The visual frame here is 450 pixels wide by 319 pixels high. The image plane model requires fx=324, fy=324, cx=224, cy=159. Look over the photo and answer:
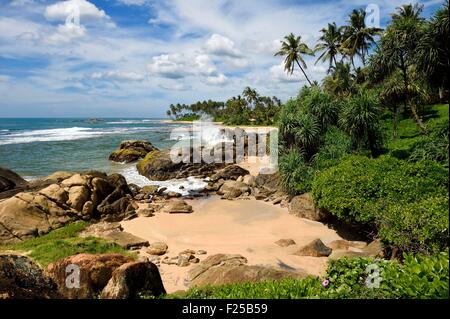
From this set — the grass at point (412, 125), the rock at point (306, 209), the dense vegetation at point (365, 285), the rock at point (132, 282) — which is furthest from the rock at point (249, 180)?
the dense vegetation at point (365, 285)

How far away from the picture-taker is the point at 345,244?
494 inches

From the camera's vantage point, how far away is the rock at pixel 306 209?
15.4m

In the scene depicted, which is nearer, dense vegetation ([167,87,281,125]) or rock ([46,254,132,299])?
rock ([46,254,132,299])

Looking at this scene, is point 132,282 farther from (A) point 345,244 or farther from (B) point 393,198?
(B) point 393,198

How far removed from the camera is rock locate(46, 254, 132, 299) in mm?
7969

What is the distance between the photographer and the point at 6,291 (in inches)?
258

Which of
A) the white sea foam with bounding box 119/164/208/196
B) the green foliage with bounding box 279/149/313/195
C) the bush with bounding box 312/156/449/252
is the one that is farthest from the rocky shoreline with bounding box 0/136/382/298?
the bush with bounding box 312/156/449/252

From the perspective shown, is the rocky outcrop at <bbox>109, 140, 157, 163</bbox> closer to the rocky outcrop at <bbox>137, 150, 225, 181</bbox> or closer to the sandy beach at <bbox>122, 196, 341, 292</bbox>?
the rocky outcrop at <bbox>137, 150, 225, 181</bbox>

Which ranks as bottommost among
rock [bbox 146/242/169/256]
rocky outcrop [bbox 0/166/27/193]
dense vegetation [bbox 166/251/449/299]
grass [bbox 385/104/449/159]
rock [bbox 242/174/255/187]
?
rock [bbox 146/242/169/256]

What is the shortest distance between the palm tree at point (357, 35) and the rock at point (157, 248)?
35851 millimetres

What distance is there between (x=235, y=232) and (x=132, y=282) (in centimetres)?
786

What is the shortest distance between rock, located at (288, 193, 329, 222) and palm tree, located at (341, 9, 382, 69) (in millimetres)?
29233
